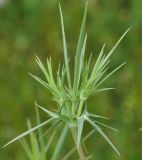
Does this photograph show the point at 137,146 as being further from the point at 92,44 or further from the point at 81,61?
the point at 81,61

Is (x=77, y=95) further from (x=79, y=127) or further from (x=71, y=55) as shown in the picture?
(x=71, y=55)

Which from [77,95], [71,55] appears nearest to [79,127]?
[77,95]

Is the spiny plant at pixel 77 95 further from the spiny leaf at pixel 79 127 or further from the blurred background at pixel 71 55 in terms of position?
the blurred background at pixel 71 55

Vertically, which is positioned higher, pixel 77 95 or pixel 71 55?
pixel 77 95

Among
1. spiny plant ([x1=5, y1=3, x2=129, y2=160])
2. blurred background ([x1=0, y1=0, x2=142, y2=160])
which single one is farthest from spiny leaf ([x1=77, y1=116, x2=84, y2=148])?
blurred background ([x1=0, y1=0, x2=142, y2=160])

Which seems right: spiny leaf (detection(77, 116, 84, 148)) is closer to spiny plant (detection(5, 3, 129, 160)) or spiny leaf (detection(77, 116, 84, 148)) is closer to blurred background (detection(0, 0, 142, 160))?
spiny plant (detection(5, 3, 129, 160))

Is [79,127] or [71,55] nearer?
[79,127]

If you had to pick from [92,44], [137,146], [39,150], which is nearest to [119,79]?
[92,44]

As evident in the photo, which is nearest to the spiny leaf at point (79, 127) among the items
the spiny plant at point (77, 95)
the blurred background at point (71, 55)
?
the spiny plant at point (77, 95)
